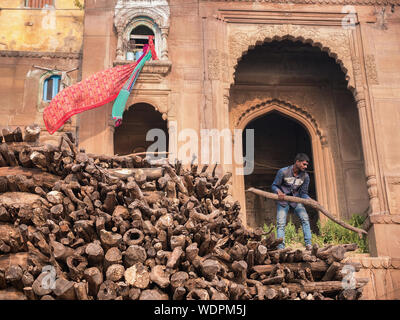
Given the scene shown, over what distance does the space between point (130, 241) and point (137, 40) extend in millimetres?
9305

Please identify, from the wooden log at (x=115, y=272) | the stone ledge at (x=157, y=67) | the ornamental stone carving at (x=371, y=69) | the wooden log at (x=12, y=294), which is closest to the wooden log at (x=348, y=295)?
the wooden log at (x=115, y=272)

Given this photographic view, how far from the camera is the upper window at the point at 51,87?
14.9m

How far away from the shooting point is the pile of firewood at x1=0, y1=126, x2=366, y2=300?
18.4ft

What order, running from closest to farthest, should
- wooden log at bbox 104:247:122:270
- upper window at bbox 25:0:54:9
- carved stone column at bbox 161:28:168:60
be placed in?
wooden log at bbox 104:247:122:270
carved stone column at bbox 161:28:168:60
upper window at bbox 25:0:54:9

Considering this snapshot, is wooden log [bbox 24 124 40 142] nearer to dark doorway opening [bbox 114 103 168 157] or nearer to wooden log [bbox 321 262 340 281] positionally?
wooden log [bbox 321 262 340 281]

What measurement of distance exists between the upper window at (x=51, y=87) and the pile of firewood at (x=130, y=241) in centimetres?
777

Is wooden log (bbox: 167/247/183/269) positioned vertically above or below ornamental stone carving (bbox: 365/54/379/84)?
below

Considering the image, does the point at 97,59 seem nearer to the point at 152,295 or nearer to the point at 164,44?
the point at 164,44

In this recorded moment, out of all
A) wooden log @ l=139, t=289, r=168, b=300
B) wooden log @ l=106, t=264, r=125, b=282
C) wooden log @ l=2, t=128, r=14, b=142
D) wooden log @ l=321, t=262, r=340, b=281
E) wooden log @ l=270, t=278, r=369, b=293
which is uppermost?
wooden log @ l=2, t=128, r=14, b=142

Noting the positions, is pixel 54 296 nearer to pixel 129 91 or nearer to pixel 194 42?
pixel 129 91

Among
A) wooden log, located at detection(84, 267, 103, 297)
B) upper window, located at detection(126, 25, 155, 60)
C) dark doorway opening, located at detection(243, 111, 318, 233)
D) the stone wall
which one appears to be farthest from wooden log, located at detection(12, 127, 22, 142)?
dark doorway opening, located at detection(243, 111, 318, 233)

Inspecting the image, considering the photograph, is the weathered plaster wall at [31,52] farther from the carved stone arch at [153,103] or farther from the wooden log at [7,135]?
the wooden log at [7,135]

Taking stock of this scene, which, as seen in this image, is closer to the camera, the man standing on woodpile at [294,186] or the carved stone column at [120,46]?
the man standing on woodpile at [294,186]

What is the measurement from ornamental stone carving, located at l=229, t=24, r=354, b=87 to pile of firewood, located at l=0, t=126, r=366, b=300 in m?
7.45
